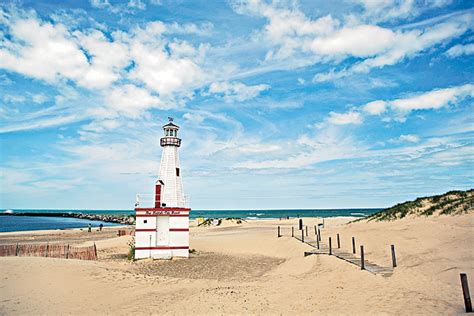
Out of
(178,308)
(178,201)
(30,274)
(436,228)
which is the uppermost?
(178,201)

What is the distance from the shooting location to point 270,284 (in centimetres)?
1642

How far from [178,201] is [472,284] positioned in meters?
18.2

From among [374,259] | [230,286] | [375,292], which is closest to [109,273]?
[230,286]

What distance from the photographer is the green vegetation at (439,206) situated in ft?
79.5

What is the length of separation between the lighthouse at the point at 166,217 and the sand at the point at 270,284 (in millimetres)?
1765

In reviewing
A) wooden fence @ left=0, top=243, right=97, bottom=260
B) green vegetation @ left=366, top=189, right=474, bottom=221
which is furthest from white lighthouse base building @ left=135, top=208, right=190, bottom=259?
green vegetation @ left=366, top=189, right=474, bottom=221

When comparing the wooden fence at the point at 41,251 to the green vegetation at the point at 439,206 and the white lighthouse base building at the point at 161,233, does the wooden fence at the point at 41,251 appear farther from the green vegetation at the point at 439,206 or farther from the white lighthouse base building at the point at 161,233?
the green vegetation at the point at 439,206

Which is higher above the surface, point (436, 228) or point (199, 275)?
point (436, 228)

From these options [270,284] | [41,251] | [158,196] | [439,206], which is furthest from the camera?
[439,206]

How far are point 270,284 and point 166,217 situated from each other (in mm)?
11152

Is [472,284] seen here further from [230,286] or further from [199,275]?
[199,275]

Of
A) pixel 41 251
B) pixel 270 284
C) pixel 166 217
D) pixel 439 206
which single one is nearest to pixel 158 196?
pixel 166 217

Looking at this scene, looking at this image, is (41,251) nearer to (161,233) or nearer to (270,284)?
(161,233)

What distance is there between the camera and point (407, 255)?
61.1 feet
